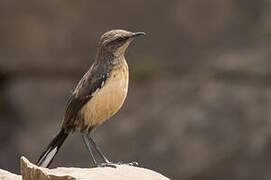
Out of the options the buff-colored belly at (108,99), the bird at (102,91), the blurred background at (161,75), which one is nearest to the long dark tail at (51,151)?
the bird at (102,91)

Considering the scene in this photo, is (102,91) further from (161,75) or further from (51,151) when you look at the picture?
(161,75)

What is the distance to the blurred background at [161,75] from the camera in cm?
1599

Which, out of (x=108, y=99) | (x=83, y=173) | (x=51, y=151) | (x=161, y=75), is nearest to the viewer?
(x=83, y=173)

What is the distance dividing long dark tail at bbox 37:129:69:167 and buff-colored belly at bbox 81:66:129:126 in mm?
399

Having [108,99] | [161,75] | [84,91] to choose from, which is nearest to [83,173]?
[108,99]

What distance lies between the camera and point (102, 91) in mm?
8555

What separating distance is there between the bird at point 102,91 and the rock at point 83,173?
0.66 m

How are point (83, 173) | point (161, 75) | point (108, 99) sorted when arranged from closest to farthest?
1. point (83, 173)
2. point (108, 99)
3. point (161, 75)

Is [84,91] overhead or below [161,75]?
overhead

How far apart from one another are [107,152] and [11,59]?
2.63 metres

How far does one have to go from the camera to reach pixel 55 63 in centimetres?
1683

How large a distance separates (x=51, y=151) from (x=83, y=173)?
1.44 m

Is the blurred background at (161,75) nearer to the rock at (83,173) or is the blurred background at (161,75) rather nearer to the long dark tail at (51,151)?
the long dark tail at (51,151)

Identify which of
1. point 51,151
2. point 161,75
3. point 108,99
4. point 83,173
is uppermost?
point 108,99
